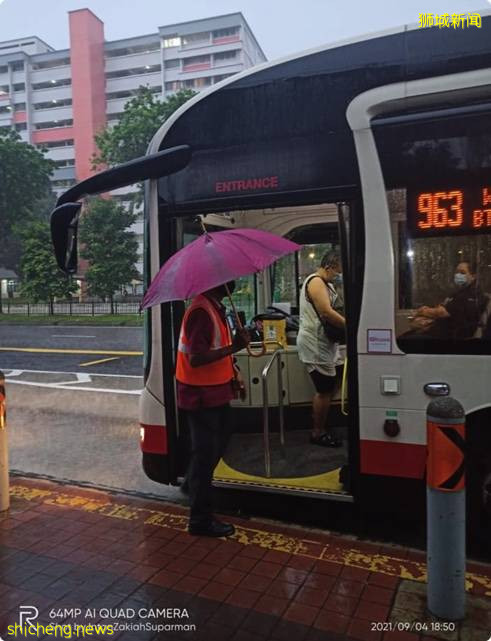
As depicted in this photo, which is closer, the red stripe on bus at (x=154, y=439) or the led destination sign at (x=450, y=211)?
the led destination sign at (x=450, y=211)

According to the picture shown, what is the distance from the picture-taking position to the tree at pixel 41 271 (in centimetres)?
3094

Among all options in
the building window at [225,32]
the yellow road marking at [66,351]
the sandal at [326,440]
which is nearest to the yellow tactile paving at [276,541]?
the sandal at [326,440]

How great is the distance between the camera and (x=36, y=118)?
251ft

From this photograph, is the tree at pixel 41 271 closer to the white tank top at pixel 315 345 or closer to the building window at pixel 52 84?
the white tank top at pixel 315 345

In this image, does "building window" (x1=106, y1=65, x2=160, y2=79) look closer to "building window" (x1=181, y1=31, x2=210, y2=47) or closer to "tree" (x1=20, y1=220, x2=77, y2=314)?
"building window" (x1=181, y1=31, x2=210, y2=47)

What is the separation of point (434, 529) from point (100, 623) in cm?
188

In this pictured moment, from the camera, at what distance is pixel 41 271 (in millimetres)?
30969

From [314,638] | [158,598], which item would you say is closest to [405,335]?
[314,638]

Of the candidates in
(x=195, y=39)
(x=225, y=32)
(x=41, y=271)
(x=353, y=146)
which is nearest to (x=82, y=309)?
(x=41, y=271)

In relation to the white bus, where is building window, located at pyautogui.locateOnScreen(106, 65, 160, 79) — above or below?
above

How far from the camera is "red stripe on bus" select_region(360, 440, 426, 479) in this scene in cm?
367

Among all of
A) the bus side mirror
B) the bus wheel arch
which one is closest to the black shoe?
the bus wheel arch

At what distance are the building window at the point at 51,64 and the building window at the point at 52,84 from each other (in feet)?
6.80

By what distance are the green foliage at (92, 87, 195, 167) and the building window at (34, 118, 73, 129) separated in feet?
150
